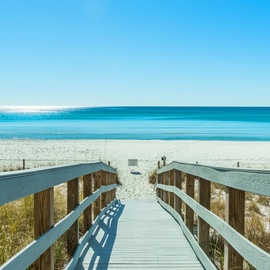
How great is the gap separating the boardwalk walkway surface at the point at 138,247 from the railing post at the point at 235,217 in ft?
3.03

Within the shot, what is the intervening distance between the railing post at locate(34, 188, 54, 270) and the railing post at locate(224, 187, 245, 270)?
136 cm

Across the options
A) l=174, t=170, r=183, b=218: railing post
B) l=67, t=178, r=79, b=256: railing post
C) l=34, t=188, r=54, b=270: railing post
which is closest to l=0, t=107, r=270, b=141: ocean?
l=174, t=170, r=183, b=218: railing post

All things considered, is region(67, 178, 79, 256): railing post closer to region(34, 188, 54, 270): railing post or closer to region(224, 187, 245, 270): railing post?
region(34, 188, 54, 270): railing post

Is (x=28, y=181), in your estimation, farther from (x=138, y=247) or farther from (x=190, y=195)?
(x=190, y=195)

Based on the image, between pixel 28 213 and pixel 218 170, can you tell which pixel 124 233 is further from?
pixel 218 170

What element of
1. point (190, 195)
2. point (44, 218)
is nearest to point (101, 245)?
point (190, 195)

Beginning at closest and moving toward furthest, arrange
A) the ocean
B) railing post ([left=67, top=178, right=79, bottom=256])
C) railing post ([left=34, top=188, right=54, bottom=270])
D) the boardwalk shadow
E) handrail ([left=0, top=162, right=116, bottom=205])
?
handrail ([left=0, top=162, right=116, bottom=205]) → railing post ([left=34, top=188, right=54, bottom=270]) → railing post ([left=67, top=178, right=79, bottom=256]) → the boardwalk shadow → the ocean

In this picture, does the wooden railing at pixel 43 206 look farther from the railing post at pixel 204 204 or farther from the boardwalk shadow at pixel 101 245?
the railing post at pixel 204 204

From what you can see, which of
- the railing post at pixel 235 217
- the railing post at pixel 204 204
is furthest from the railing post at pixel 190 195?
the railing post at pixel 235 217

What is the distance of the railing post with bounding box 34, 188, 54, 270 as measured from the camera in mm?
→ 2467

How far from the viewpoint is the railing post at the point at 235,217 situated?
2744 mm

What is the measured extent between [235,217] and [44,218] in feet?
4.69

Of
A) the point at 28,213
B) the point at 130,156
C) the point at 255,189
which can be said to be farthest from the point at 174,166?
the point at 130,156

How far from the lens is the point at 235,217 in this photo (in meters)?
2.78
